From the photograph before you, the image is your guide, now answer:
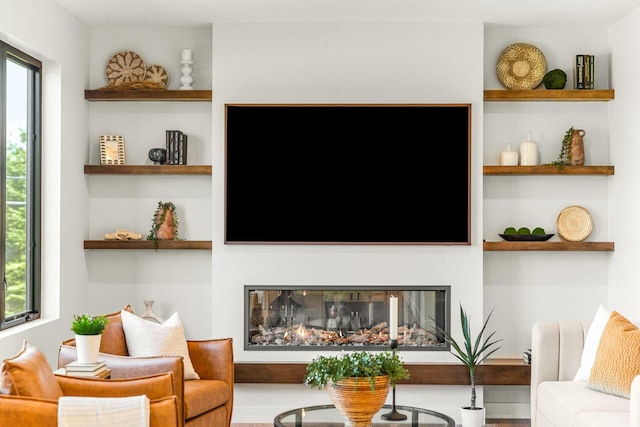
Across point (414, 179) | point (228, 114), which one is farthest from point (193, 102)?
point (414, 179)

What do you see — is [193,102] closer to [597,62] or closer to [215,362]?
[215,362]

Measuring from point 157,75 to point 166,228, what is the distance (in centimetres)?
111

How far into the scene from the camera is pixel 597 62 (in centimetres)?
584

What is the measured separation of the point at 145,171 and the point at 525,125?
2742mm

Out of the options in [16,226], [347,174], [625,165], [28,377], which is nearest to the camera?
[28,377]

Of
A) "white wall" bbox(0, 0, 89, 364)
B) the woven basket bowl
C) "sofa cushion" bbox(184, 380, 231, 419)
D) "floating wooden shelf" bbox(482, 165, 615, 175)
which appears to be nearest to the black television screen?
"floating wooden shelf" bbox(482, 165, 615, 175)

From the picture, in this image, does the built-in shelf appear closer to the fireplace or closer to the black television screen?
the black television screen

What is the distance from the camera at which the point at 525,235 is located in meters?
5.67

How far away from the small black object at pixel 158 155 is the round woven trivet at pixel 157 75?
49 centimetres

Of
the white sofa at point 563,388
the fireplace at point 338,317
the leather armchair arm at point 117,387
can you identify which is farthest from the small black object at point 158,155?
the white sofa at point 563,388

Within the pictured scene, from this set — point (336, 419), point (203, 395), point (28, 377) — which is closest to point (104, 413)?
point (28, 377)

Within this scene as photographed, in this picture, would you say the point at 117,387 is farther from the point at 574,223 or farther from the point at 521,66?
the point at 521,66

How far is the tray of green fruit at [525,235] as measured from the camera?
18.6 ft

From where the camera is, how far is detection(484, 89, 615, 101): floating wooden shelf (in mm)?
5668
